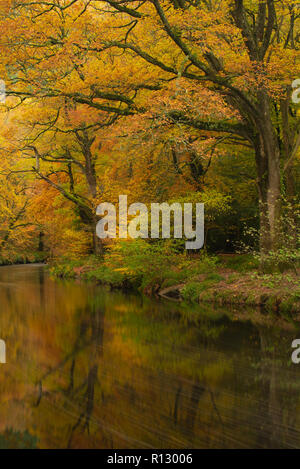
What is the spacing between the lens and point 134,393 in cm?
498

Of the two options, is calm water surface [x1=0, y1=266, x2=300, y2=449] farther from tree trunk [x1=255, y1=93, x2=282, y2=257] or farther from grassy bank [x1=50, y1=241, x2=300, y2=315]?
tree trunk [x1=255, y1=93, x2=282, y2=257]

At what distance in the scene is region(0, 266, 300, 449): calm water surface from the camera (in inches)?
Result: 155

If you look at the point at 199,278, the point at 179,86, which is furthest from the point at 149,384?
the point at 199,278

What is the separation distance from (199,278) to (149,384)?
857 centimetres

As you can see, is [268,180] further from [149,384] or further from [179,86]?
[149,384]

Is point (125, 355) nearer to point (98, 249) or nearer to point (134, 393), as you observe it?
point (134, 393)

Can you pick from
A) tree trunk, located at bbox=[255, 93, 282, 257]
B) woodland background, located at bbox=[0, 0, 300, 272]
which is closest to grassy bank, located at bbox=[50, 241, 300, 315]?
woodland background, located at bbox=[0, 0, 300, 272]

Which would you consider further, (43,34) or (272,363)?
(43,34)

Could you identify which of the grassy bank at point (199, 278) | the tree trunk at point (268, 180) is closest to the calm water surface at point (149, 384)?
the grassy bank at point (199, 278)

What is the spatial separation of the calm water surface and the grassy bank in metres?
1.43

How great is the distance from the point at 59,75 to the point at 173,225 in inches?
227

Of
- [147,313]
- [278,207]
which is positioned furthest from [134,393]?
[278,207]

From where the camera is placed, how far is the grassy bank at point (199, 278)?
1068 cm
